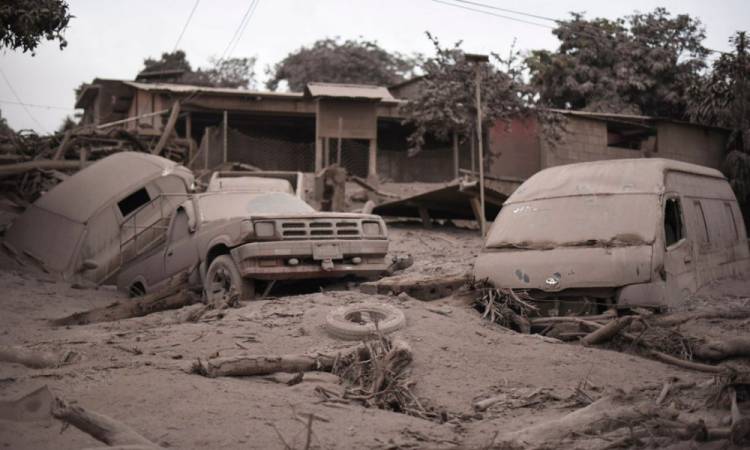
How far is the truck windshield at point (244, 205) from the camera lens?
34.1 feet

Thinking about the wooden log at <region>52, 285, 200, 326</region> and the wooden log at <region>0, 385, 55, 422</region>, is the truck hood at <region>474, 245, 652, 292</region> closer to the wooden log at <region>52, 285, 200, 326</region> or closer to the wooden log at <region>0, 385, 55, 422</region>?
the wooden log at <region>52, 285, 200, 326</region>

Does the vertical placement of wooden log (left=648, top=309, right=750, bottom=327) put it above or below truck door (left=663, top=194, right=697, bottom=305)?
below

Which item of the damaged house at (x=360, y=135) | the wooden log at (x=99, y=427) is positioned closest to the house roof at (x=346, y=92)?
the damaged house at (x=360, y=135)

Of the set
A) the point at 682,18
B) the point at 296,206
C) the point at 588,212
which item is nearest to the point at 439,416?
the point at 588,212

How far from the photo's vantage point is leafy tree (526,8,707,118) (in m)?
30.6

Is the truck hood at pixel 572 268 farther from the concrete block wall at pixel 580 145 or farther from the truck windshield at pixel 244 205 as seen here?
the concrete block wall at pixel 580 145

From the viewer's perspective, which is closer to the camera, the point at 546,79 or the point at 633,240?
the point at 633,240

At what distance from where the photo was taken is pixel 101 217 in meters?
13.8

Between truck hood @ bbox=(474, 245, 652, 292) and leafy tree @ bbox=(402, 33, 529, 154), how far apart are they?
48.7 feet

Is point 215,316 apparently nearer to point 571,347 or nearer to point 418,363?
point 418,363

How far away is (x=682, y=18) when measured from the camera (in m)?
31.7

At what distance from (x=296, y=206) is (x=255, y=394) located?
6020mm

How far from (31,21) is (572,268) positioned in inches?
329

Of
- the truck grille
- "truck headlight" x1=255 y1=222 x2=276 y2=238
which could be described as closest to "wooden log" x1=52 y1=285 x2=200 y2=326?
"truck headlight" x1=255 y1=222 x2=276 y2=238
